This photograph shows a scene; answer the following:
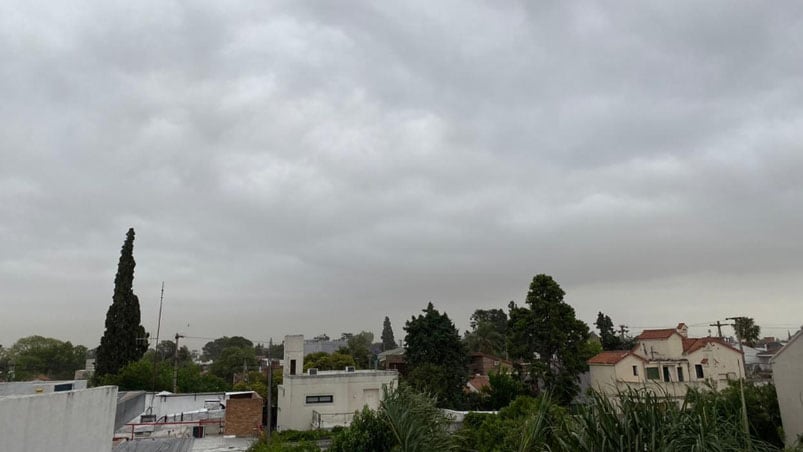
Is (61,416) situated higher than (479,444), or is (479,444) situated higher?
(61,416)

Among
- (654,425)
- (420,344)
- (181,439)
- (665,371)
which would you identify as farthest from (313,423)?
(654,425)

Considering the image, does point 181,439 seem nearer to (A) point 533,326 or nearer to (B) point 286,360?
(B) point 286,360

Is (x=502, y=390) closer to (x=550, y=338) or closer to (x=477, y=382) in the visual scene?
(x=550, y=338)

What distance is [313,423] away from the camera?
109ft

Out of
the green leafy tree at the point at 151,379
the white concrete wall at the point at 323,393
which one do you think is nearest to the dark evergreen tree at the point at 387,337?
the green leafy tree at the point at 151,379

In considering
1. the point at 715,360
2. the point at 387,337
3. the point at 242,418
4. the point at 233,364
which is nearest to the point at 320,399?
the point at 242,418

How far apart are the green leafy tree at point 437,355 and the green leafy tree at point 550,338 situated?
5241mm

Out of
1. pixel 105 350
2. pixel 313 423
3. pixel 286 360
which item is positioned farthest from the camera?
pixel 105 350

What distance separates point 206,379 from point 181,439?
102ft

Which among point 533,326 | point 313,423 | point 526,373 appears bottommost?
point 313,423

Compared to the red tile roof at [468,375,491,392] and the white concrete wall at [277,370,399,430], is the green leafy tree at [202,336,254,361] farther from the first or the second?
the white concrete wall at [277,370,399,430]

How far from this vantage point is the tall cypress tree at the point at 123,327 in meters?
50.0

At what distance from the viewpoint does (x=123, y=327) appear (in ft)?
166

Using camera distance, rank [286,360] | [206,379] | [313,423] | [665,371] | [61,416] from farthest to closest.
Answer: [206,379] → [665,371] → [286,360] → [313,423] → [61,416]
